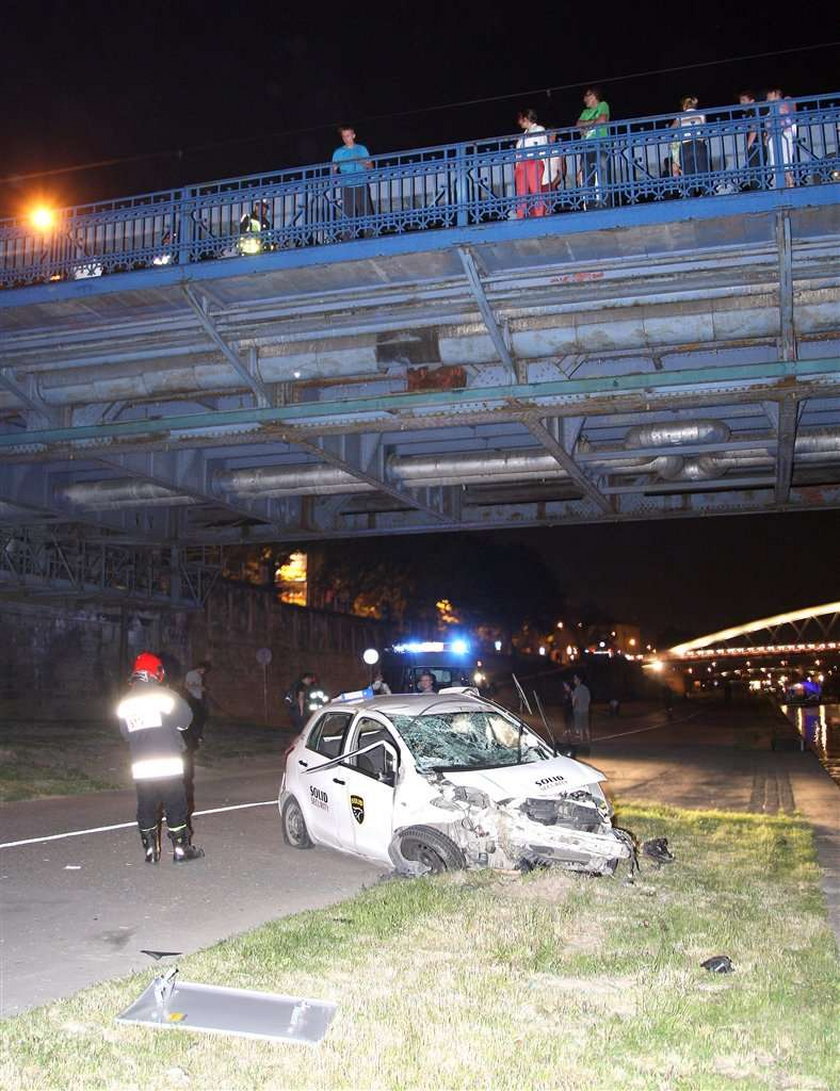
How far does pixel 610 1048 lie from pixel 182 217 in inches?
476

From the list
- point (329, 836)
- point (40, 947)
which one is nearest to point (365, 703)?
point (329, 836)

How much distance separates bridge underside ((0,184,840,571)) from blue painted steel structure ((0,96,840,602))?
0.03 meters

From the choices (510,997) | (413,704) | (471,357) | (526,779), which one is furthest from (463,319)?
(510,997)

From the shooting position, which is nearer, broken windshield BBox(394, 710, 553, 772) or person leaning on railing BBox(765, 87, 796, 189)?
broken windshield BBox(394, 710, 553, 772)

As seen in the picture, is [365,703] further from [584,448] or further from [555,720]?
[555,720]

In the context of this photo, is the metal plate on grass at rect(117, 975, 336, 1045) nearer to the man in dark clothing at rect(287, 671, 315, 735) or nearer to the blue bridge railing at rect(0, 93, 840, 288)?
the blue bridge railing at rect(0, 93, 840, 288)

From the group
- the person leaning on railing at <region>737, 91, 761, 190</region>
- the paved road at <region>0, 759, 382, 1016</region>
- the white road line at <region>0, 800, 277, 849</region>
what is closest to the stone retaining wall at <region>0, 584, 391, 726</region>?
the white road line at <region>0, 800, 277, 849</region>

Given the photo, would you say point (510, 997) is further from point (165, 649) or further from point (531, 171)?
point (165, 649)

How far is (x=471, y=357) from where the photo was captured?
13516mm

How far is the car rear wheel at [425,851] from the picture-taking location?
7590 millimetres

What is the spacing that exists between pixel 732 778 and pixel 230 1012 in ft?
49.8

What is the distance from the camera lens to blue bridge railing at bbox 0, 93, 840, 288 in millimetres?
11422

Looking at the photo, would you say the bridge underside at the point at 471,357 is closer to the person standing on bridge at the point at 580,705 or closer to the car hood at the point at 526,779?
the car hood at the point at 526,779

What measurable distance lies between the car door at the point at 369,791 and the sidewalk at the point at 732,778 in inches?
141
